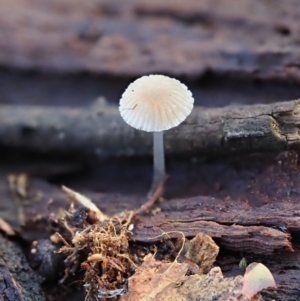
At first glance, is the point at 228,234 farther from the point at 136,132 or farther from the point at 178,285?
the point at 136,132

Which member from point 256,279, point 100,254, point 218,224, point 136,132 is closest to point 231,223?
point 218,224

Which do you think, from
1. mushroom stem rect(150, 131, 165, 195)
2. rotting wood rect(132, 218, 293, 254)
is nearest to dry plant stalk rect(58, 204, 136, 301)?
rotting wood rect(132, 218, 293, 254)

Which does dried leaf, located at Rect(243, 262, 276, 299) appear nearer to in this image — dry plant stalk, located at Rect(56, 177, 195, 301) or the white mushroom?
dry plant stalk, located at Rect(56, 177, 195, 301)

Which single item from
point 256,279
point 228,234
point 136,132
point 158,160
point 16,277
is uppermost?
point 136,132

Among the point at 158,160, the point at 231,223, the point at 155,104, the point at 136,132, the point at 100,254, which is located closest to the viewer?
the point at 100,254

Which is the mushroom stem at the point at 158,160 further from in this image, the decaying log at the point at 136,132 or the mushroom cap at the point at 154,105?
the mushroom cap at the point at 154,105

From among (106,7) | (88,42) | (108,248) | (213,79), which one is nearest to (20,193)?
(108,248)
